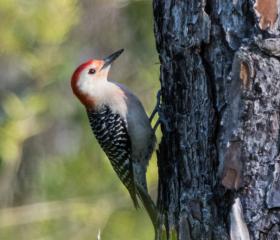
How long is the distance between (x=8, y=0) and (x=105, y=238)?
2072 mm

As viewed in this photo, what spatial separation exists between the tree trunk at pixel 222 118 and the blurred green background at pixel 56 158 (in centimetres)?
292

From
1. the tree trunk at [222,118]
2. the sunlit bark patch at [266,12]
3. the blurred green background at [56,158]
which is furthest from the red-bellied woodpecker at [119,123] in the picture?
the sunlit bark patch at [266,12]

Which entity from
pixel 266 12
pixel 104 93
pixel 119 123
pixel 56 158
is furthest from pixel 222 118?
pixel 56 158

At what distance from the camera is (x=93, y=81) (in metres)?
5.95

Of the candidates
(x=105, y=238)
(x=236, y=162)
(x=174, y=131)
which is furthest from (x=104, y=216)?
(x=236, y=162)

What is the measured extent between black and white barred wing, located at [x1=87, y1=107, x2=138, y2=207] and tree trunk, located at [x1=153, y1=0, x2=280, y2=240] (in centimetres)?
175

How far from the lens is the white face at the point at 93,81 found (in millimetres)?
5895

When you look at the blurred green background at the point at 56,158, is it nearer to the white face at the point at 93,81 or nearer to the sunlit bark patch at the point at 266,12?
the white face at the point at 93,81

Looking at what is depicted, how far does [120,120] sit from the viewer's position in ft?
18.8

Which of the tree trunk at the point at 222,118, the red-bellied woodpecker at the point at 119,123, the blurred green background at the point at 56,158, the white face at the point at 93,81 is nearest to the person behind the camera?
the tree trunk at the point at 222,118

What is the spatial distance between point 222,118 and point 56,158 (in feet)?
14.1

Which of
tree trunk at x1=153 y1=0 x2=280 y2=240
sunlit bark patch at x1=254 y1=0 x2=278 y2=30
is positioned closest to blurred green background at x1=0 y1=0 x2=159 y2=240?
tree trunk at x1=153 y1=0 x2=280 y2=240

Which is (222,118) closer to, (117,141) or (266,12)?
(266,12)

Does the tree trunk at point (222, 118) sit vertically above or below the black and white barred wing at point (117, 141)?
above
